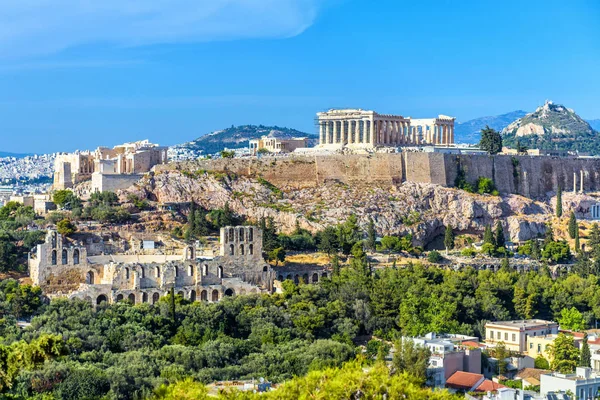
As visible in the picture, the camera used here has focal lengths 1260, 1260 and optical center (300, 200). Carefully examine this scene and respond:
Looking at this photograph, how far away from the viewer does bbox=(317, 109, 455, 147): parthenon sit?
80188 mm

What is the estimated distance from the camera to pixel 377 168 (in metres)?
75.0

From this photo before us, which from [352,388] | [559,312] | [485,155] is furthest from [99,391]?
[485,155]

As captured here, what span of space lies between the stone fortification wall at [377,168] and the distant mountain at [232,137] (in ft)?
217

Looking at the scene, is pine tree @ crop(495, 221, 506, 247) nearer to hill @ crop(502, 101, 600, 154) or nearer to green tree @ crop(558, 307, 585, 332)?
green tree @ crop(558, 307, 585, 332)

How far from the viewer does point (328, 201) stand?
233 feet

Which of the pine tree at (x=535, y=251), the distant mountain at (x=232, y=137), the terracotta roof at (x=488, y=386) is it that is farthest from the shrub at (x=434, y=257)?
the distant mountain at (x=232, y=137)

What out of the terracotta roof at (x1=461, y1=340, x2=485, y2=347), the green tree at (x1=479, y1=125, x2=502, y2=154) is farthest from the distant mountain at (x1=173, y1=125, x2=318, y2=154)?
the terracotta roof at (x1=461, y1=340, x2=485, y2=347)

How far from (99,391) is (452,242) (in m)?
32.2

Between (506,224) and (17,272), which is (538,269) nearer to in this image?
(506,224)

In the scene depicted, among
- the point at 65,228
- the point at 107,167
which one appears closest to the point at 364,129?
the point at 107,167

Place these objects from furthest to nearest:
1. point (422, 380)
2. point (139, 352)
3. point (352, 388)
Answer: point (139, 352) → point (422, 380) → point (352, 388)

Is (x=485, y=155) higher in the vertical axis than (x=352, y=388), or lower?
higher

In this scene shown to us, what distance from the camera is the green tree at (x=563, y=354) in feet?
156

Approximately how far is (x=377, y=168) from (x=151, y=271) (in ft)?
79.2
